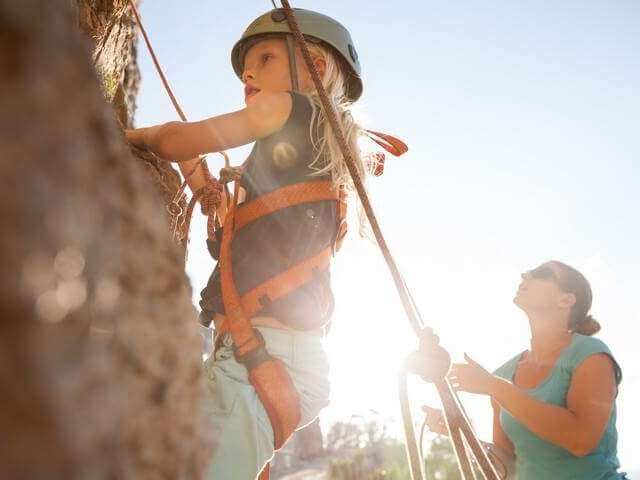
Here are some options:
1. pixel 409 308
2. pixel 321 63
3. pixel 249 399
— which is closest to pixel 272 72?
pixel 321 63

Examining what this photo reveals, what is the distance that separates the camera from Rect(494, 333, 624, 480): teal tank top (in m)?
3.57

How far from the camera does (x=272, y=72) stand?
2.64m

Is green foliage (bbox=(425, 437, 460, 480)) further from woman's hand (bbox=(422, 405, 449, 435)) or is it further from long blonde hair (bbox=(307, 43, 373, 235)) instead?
long blonde hair (bbox=(307, 43, 373, 235))

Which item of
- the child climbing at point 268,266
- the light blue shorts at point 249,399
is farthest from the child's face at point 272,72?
the light blue shorts at point 249,399

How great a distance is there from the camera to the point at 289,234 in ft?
6.75

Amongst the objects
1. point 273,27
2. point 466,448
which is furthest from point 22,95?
point 273,27

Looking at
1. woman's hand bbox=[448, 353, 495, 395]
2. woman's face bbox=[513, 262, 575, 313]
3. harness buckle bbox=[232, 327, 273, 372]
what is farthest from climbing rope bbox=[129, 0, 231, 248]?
woman's face bbox=[513, 262, 575, 313]

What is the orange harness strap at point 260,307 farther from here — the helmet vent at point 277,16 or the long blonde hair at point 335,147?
the helmet vent at point 277,16

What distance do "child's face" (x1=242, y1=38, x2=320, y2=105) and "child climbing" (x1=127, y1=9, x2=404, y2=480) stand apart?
0.28 metres

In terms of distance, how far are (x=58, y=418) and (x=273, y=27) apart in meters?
2.78

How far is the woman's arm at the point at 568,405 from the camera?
3410 millimetres

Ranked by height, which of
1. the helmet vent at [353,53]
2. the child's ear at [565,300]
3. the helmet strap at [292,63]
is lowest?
the child's ear at [565,300]

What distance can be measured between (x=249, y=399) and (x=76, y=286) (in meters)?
1.48

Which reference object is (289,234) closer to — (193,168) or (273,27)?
(193,168)
